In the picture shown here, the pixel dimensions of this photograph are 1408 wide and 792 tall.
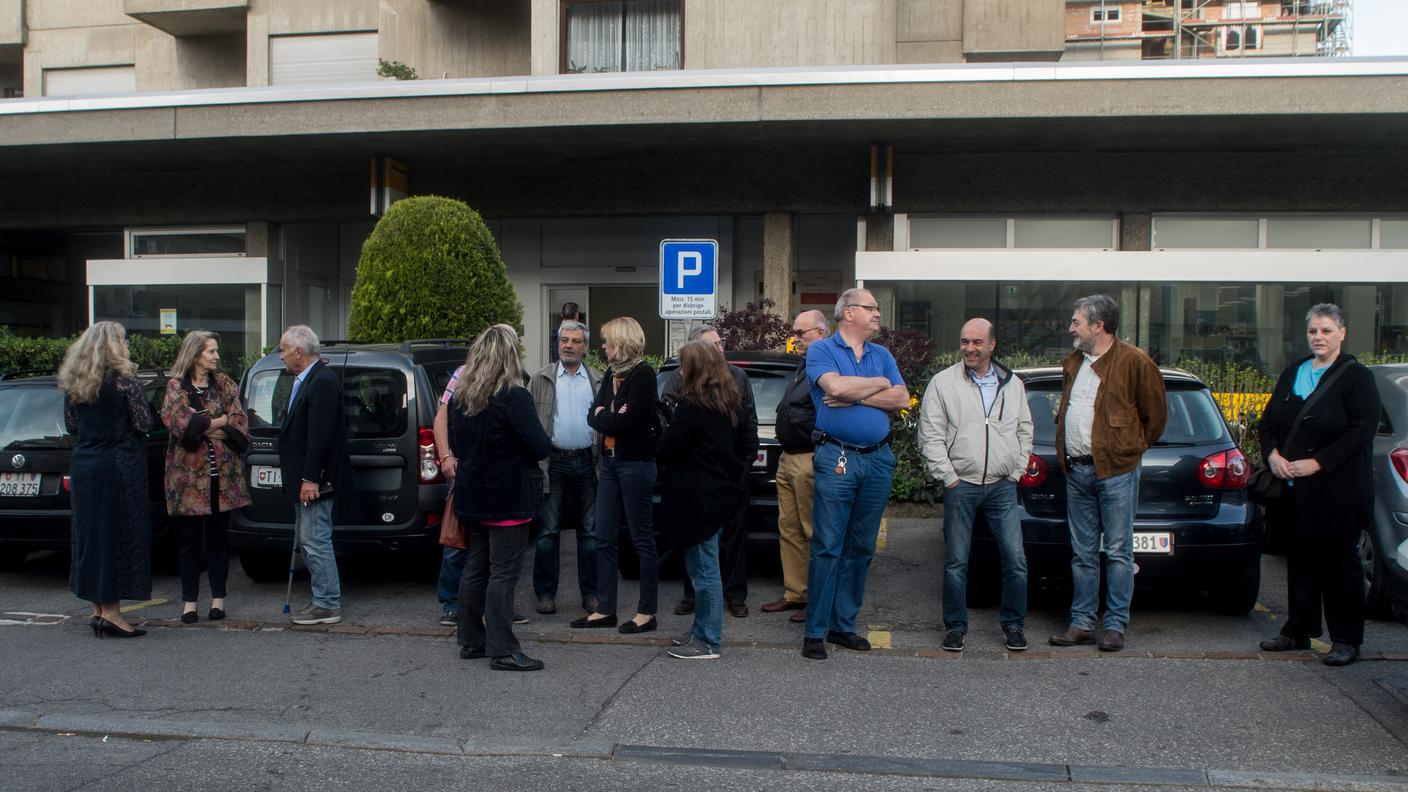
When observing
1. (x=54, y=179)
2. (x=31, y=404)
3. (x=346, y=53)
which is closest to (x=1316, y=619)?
(x=31, y=404)

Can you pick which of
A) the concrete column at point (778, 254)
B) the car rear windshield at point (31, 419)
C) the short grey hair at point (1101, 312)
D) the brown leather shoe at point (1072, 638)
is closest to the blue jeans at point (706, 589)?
the brown leather shoe at point (1072, 638)

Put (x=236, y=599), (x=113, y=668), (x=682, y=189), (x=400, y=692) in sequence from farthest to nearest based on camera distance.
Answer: (x=682, y=189) < (x=236, y=599) < (x=113, y=668) < (x=400, y=692)

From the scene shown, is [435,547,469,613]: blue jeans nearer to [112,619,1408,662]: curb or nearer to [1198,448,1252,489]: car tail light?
[112,619,1408,662]: curb

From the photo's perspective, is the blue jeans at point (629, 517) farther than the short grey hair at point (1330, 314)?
Yes

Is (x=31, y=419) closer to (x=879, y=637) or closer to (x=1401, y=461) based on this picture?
(x=879, y=637)

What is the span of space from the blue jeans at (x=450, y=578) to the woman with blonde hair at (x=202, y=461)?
1.42 meters

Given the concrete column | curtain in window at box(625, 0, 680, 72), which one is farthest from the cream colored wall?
the concrete column

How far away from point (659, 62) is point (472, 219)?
5.60 m

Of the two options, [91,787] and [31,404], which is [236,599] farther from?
[91,787]

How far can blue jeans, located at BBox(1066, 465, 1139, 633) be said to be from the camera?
6.37 meters

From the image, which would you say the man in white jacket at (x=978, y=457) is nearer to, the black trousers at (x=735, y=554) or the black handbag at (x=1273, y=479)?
the black handbag at (x=1273, y=479)

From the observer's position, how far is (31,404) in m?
8.59

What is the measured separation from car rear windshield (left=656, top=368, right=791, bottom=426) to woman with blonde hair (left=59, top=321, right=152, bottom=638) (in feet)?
11.1

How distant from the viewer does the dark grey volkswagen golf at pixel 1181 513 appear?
268 inches
